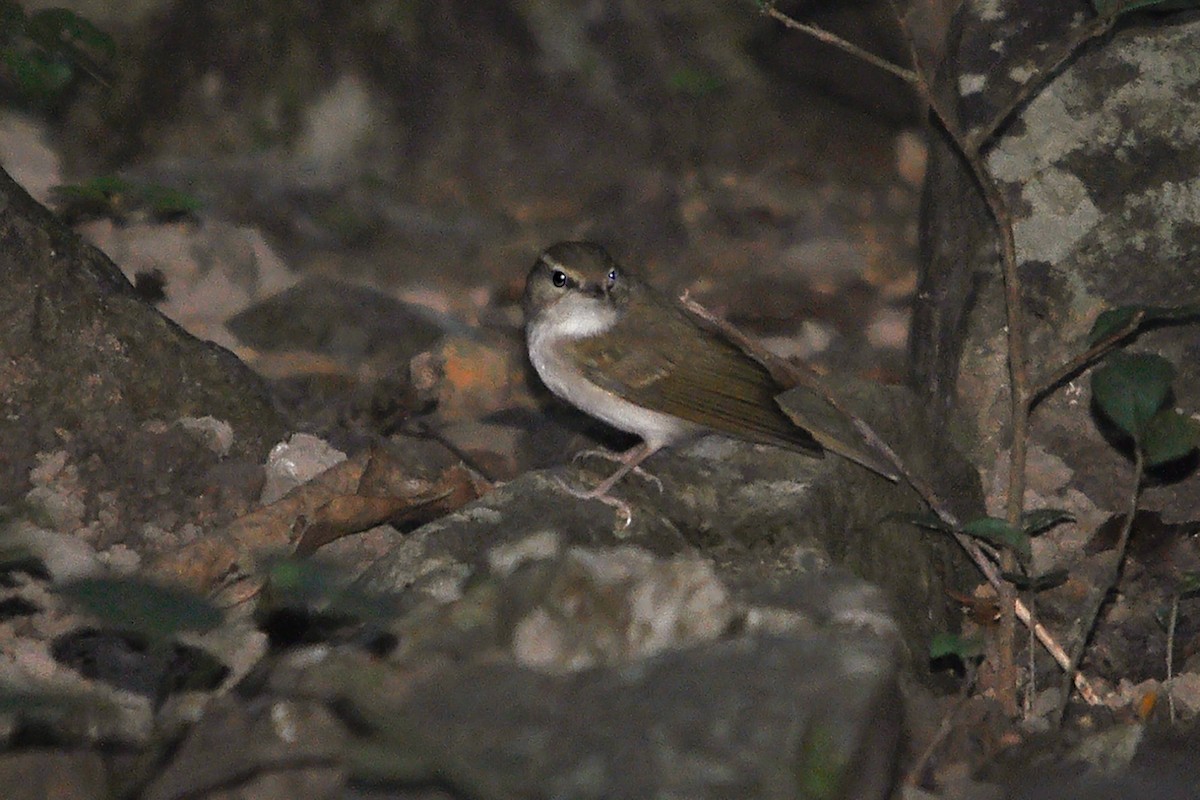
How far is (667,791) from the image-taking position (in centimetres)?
260

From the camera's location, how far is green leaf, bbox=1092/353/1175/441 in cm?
393

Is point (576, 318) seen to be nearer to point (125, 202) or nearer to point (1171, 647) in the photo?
point (1171, 647)

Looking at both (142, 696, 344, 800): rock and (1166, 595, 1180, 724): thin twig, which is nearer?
(142, 696, 344, 800): rock

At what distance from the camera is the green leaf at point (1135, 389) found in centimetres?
393

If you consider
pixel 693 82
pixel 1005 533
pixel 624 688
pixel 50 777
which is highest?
pixel 693 82

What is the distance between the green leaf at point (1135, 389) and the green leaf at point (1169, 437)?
41mm

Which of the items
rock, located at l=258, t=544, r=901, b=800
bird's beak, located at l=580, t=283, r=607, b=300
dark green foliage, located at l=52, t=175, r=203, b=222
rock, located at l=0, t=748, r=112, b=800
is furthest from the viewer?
dark green foliage, located at l=52, t=175, r=203, b=222

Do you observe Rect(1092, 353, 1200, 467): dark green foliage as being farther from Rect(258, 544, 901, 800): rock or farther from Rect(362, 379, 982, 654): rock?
Rect(258, 544, 901, 800): rock

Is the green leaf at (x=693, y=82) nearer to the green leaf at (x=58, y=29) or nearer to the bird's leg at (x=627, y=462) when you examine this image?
the green leaf at (x=58, y=29)

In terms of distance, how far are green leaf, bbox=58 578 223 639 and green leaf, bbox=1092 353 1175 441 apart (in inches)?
102

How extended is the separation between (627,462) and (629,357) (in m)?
0.74

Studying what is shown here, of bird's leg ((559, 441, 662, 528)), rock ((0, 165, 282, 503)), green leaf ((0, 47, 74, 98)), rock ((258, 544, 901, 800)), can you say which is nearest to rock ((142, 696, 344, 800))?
rock ((258, 544, 901, 800))

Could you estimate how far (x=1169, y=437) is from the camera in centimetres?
396

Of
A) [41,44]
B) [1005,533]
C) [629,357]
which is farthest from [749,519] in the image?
[41,44]
